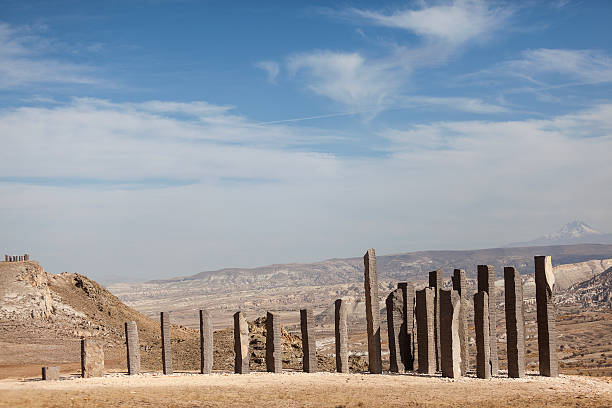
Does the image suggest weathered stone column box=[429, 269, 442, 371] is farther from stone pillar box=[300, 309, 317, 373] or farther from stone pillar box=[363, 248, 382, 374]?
stone pillar box=[300, 309, 317, 373]

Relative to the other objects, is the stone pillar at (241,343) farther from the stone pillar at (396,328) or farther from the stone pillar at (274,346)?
the stone pillar at (396,328)

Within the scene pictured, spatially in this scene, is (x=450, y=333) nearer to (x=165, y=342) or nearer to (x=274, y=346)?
(x=274, y=346)

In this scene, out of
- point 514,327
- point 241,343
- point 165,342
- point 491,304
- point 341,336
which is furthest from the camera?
point 165,342

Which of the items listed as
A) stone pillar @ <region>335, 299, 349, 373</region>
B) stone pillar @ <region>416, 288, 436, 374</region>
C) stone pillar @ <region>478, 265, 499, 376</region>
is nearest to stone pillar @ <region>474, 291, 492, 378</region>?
stone pillar @ <region>478, 265, 499, 376</region>

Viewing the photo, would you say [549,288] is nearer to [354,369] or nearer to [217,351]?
[354,369]

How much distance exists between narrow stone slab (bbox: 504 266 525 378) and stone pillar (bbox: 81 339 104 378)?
47.3 feet

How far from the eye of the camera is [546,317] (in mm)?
21609

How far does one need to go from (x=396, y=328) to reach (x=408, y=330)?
21.1 inches

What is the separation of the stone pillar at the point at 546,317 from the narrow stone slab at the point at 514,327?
649 mm

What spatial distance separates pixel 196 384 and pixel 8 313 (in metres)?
23.5

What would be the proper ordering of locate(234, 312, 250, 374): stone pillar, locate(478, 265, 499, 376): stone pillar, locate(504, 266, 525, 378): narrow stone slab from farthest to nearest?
1. locate(234, 312, 250, 374): stone pillar
2. locate(478, 265, 499, 376): stone pillar
3. locate(504, 266, 525, 378): narrow stone slab

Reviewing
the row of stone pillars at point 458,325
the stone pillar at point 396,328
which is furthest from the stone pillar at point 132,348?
the stone pillar at point 396,328

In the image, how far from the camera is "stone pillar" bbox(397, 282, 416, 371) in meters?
23.8

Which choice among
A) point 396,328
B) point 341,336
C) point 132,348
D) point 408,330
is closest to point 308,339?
point 341,336
